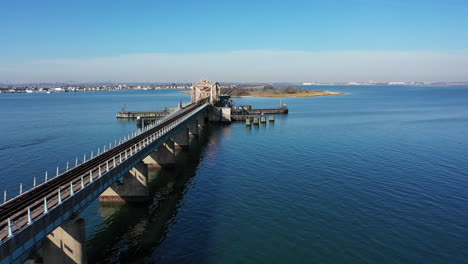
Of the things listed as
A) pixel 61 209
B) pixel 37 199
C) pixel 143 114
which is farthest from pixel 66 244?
pixel 143 114

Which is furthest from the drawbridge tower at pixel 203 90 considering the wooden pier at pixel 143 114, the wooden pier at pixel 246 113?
the wooden pier at pixel 143 114

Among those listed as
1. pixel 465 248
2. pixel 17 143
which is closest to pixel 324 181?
pixel 465 248

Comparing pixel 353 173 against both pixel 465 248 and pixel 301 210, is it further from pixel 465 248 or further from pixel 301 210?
pixel 465 248

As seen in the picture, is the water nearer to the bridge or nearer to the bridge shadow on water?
the bridge shadow on water

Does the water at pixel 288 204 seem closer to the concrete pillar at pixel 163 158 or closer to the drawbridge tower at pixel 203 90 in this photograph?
the concrete pillar at pixel 163 158

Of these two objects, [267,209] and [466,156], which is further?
[466,156]

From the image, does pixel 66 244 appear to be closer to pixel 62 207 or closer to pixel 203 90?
pixel 62 207

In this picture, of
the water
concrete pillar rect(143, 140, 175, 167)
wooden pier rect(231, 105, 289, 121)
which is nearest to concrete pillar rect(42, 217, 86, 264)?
the water
